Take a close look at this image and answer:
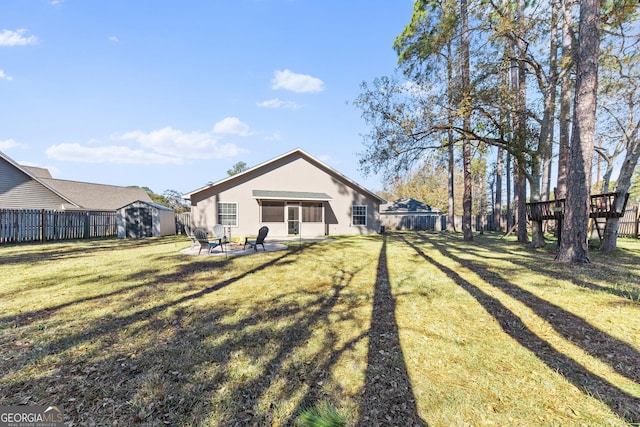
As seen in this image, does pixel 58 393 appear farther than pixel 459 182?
No

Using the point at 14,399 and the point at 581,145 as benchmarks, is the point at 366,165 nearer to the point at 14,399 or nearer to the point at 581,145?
the point at 581,145

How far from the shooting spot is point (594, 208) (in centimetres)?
914

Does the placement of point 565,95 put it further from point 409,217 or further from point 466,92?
point 409,217

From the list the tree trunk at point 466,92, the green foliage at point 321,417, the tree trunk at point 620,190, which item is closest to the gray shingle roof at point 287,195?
the tree trunk at point 466,92

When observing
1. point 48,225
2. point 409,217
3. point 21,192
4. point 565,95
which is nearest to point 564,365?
point 565,95

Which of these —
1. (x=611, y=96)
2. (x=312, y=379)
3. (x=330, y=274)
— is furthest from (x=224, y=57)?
(x=611, y=96)

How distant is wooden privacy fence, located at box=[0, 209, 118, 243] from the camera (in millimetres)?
12023

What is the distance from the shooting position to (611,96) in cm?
1421

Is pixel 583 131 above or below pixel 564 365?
above

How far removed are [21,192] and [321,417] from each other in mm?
21772

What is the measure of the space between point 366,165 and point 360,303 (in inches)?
353

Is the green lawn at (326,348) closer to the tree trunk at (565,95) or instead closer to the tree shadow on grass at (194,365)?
the tree shadow on grass at (194,365)

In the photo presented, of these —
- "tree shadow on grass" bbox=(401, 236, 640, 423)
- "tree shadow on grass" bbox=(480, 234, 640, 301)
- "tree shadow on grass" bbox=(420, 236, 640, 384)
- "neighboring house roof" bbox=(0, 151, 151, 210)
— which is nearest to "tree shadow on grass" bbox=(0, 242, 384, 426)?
"tree shadow on grass" bbox=(401, 236, 640, 423)

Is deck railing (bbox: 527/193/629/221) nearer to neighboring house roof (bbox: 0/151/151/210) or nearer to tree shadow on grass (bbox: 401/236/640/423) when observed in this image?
tree shadow on grass (bbox: 401/236/640/423)
